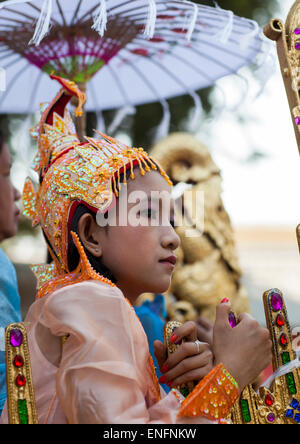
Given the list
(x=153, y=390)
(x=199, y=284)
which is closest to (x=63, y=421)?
(x=153, y=390)

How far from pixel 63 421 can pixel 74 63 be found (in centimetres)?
155

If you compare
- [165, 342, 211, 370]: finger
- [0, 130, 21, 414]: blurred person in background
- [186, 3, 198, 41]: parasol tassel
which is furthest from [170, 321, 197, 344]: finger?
[186, 3, 198, 41]: parasol tassel

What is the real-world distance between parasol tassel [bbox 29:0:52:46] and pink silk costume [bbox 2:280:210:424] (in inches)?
36.6

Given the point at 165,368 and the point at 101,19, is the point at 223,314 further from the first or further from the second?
the point at 101,19

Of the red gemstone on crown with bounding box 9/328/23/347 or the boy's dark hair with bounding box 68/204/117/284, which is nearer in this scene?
the red gemstone on crown with bounding box 9/328/23/347

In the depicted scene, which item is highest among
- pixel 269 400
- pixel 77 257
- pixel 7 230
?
pixel 7 230

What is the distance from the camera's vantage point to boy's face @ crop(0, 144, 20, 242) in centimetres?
206

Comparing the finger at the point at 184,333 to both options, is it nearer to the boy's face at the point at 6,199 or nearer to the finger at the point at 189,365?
the finger at the point at 189,365

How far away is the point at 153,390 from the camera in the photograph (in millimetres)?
1191

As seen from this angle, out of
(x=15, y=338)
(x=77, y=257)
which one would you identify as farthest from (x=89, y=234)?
(x=15, y=338)

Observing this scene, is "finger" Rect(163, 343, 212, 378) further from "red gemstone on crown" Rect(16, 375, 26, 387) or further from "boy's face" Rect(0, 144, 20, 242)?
"boy's face" Rect(0, 144, 20, 242)

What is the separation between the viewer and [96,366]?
104cm

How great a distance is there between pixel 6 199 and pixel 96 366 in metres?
Answer: 1.25

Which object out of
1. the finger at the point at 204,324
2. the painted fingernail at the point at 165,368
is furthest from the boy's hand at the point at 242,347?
the finger at the point at 204,324
